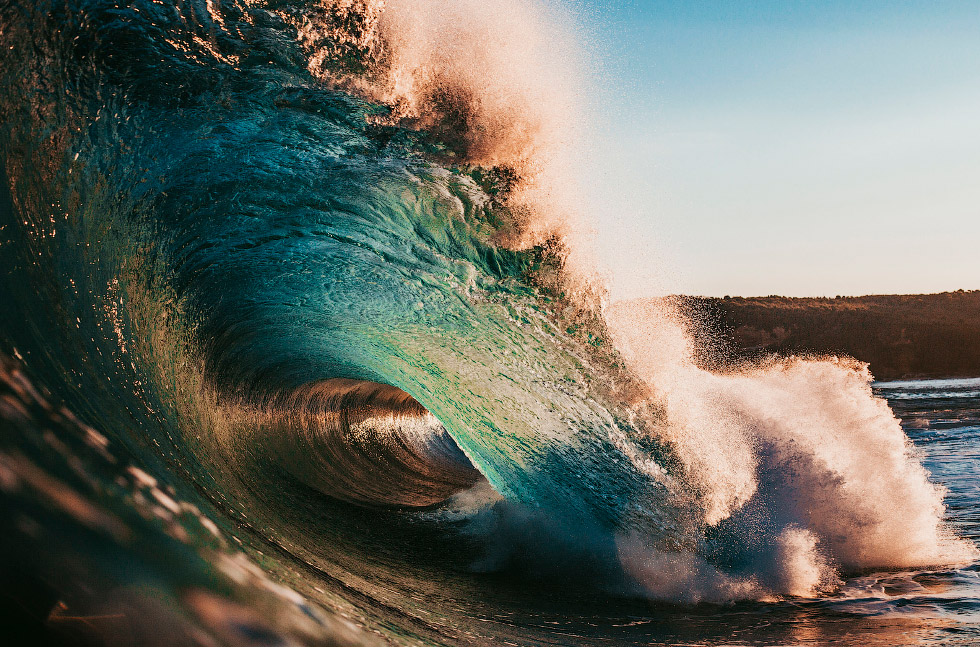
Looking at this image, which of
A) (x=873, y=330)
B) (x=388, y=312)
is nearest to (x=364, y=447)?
(x=388, y=312)

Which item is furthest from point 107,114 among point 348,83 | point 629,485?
point 629,485

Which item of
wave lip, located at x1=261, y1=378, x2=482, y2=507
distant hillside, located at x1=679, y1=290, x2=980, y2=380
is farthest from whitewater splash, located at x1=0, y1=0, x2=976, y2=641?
distant hillside, located at x1=679, y1=290, x2=980, y2=380

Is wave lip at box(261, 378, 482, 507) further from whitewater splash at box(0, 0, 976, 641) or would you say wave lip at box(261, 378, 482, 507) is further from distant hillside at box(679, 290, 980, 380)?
distant hillside at box(679, 290, 980, 380)

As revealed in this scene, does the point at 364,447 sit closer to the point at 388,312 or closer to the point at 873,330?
the point at 388,312

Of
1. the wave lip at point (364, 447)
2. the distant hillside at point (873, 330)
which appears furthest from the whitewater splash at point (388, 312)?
the distant hillside at point (873, 330)

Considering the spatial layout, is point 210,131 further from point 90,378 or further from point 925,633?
point 925,633

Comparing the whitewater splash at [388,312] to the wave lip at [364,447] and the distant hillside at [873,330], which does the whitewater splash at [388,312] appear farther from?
the distant hillside at [873,330]
